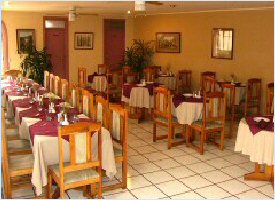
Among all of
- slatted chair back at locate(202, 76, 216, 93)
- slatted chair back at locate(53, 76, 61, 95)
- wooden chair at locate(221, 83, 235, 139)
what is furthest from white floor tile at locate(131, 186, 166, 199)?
slatted chair back at locate(202, 76, 216, 93)

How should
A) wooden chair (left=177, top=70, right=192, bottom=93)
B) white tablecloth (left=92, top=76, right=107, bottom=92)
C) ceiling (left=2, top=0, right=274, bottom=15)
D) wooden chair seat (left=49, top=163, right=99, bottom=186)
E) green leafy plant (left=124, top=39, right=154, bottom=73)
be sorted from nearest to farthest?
1. wooden chair seat (left=49, top=163, right=99, bottom=186)
2. ceiling (left=2, top=0, right=274, bottom=15)
3. white tablecloth (left=92, top=76, right=107, bottom=92)
4. wooden chair (left=177, top=70, right=192, bottom=93)
5. green leafy plant (left=124, top=39, right=154, bottom=73)

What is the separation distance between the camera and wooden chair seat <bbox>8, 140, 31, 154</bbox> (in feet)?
16.0

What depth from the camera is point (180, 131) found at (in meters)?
7.68

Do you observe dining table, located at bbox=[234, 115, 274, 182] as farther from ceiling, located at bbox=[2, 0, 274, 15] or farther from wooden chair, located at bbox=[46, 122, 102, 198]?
ceiling, located at bbox=[2, 0, 274, 15]

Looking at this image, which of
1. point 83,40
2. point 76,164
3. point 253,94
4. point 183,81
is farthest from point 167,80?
point 76,164

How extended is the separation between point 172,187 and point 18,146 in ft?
6.79

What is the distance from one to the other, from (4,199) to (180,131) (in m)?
4.24

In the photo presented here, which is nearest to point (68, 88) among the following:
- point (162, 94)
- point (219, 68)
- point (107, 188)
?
point (162, 94)

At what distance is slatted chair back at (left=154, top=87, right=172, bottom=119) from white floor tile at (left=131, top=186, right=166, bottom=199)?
6.22 ft

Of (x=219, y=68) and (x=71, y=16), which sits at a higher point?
(x=71, y=16)

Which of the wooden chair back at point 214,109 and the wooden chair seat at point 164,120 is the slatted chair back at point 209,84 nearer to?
the wooden chair seat at point 164,120

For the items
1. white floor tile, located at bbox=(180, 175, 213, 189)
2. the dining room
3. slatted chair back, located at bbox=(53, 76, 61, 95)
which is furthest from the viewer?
slatted chair back, located at bbox=(53, 76, 61, 95)

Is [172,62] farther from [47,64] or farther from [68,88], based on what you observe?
[68,88]

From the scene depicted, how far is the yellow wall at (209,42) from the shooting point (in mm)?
8789
